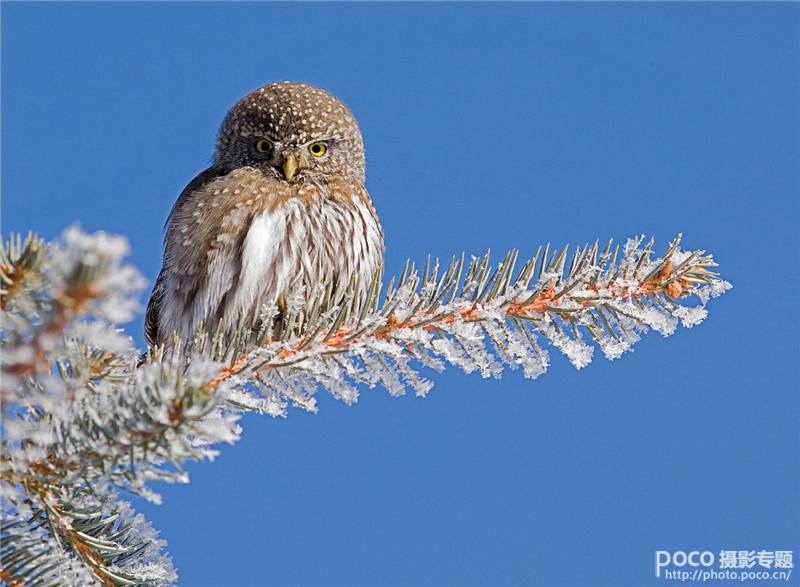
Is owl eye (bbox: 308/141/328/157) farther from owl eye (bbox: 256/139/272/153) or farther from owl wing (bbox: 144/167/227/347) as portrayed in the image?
owl wing (bbox: 144/167/227/347)

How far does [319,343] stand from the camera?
1901mm

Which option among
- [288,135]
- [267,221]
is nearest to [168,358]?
[267,221]

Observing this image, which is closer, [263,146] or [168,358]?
[168,358]

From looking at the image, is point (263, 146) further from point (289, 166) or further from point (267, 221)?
point (267, 221)

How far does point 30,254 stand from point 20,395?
30cm

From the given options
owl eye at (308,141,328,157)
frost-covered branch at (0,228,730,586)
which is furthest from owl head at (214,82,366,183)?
frost-covered branch at (0,228,730,586)

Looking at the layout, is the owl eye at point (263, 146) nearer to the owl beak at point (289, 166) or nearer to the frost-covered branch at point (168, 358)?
the owl beak at point (289, 166)

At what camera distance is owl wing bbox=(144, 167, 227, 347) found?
3.66 meters

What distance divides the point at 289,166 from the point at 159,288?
0.82 m

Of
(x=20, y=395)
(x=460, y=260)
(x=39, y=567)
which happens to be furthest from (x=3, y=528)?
Answer: (x=460, y=260)

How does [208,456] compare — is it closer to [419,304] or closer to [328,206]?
[419,304]

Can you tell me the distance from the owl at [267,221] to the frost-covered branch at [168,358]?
3.88 ft

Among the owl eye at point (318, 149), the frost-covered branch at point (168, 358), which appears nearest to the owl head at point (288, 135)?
the owl eye at point (318, 149)

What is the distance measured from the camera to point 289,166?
371 centimetres
